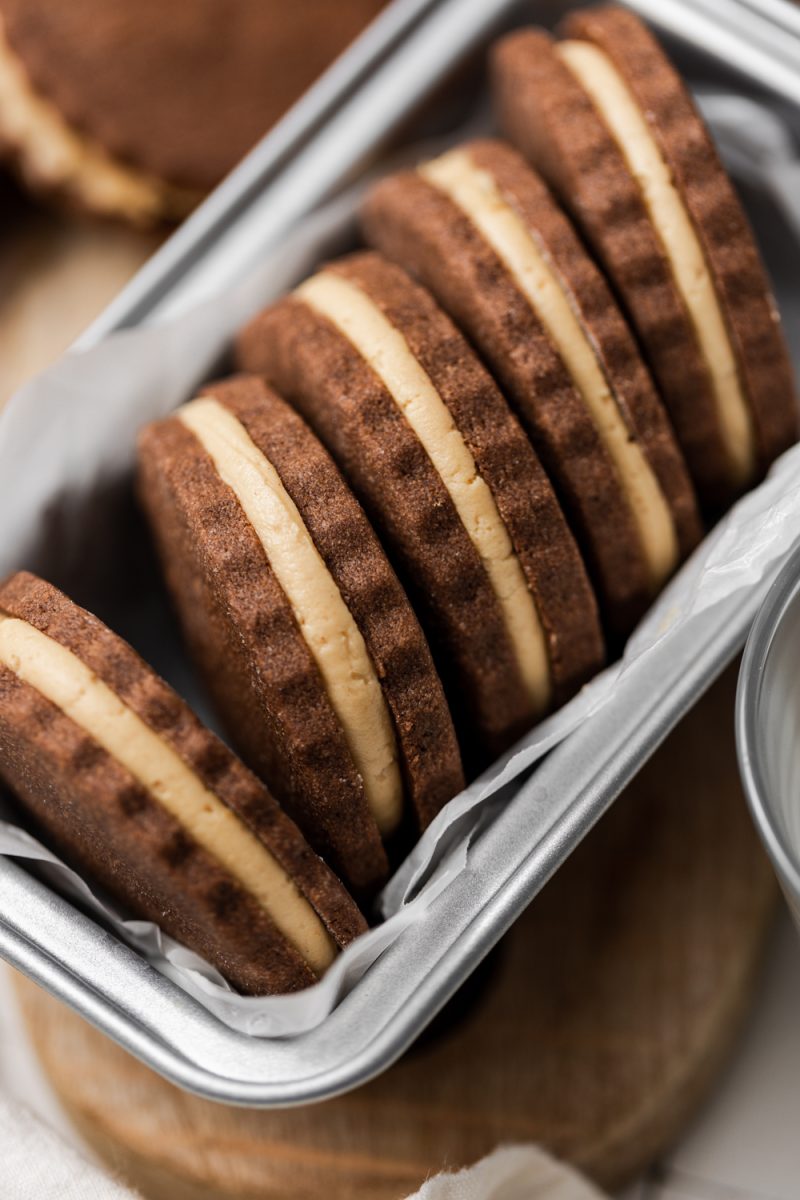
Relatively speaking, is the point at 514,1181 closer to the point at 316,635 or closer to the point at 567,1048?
the point at 567,1048

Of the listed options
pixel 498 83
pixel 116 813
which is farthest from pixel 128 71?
pixel 116 813

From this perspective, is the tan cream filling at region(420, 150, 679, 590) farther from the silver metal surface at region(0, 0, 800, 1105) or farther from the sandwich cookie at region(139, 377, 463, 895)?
the sandwich cookie at region(139, 377, 463, 895)

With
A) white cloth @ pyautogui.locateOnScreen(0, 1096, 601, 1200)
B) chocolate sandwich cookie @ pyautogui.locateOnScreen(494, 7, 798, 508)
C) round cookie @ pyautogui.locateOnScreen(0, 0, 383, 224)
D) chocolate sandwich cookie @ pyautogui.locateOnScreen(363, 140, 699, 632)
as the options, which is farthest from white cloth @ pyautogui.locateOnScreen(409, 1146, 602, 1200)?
round cookie @ pyautogui.locateOnScreen(0, 0, 383, 224)

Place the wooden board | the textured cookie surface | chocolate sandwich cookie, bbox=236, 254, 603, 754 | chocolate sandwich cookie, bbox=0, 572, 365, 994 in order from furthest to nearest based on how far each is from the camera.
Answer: the textured cookie surface, the wooden board, chocolate sandwich cookie, bbox=236, 254, 603, 754, chocolate sandwich cookie, bbox=0, 572, 365, 994

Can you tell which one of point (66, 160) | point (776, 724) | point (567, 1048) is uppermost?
point (66, 160)

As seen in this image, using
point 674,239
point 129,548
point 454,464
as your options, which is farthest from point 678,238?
point 129,548

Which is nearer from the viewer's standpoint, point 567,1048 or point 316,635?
point 316,635

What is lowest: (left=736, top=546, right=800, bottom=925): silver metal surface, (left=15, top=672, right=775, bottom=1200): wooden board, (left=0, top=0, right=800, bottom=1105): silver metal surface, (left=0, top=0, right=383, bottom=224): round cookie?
(left=15, top=672, right=775, bottom=1200): wooden board
